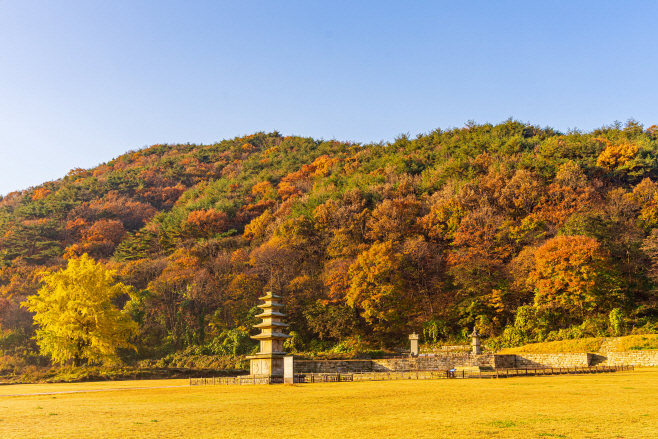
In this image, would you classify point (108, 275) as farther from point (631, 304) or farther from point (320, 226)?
point (631, 304)

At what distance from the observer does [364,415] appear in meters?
13.2

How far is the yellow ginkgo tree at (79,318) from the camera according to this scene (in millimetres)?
35844

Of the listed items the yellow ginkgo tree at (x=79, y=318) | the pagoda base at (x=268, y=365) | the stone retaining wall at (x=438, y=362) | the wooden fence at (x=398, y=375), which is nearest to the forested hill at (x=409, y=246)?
the pagoda base at (x=268, y=365)

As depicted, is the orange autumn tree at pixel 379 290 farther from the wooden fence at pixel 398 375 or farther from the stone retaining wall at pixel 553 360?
the wooden fence at pixel 398 375

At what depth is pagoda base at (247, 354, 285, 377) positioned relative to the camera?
29906 millimetres

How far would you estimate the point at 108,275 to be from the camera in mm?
39094

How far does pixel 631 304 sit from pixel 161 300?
4122cm

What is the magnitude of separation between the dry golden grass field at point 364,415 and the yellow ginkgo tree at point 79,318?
17.9 meters

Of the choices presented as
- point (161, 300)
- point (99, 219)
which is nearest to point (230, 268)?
point (161, 300)

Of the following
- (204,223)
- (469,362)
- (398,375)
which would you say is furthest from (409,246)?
(204,223)

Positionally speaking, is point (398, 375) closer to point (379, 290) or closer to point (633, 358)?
point (379, 290)

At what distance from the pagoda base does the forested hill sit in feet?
20.2

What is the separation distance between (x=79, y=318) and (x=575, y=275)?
36.4 metres

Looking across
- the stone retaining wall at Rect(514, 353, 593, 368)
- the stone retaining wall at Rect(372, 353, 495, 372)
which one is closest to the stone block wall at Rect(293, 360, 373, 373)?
the stone retaining wall at Rect(372, 353, 495, 372)
